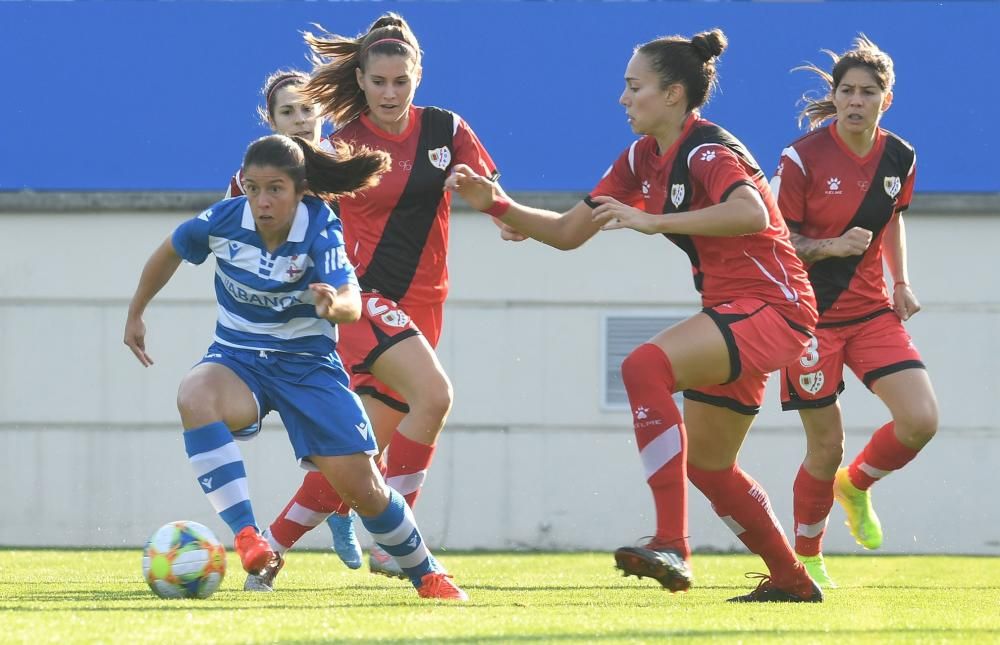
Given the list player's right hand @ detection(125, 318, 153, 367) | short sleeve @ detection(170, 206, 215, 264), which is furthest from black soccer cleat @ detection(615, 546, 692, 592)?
player's right hand @ detection(125, 318, 153, 367)

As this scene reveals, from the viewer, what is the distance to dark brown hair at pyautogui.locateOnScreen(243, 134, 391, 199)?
17.8 feet

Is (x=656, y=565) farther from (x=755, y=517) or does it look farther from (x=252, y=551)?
(x=252, y=551)

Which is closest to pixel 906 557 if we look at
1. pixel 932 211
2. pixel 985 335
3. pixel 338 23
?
pixel 985 335

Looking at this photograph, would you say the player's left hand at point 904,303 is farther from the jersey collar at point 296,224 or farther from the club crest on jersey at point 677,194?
the jersey collar at point 296,224

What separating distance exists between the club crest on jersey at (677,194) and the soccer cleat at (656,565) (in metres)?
1.30

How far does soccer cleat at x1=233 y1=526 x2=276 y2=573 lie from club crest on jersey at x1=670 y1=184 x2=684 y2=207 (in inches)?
75.4

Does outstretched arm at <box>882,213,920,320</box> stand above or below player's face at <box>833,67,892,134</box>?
below

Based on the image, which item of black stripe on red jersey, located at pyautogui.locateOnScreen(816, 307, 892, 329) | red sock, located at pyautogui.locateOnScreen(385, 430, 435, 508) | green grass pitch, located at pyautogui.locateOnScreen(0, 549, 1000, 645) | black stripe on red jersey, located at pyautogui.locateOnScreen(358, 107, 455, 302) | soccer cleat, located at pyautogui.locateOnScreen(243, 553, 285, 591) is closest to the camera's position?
green grass pitch, located at pyautogui.locateOnScreen(0, 549, 1000, 645)

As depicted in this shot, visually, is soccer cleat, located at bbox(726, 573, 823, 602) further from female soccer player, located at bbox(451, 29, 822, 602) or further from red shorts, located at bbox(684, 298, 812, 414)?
red shorts, located at bbox(684, 298, 812, 414)

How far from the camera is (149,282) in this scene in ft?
18.5

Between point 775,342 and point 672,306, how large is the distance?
594 cm

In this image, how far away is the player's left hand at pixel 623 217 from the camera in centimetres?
525

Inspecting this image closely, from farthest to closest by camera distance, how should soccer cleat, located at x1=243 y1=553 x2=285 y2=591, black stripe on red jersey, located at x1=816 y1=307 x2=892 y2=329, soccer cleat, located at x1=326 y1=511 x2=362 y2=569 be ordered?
soccer cleat, located at x1=326 y1=511 x2=362 y2=569 → black stripe on red jersey, located at x1=816 y1=307 x2=892 y2=329 → soccer cleat, located at x1=243 y1=553 x2=285 y2=591

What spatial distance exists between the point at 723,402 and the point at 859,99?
193 centimetres
